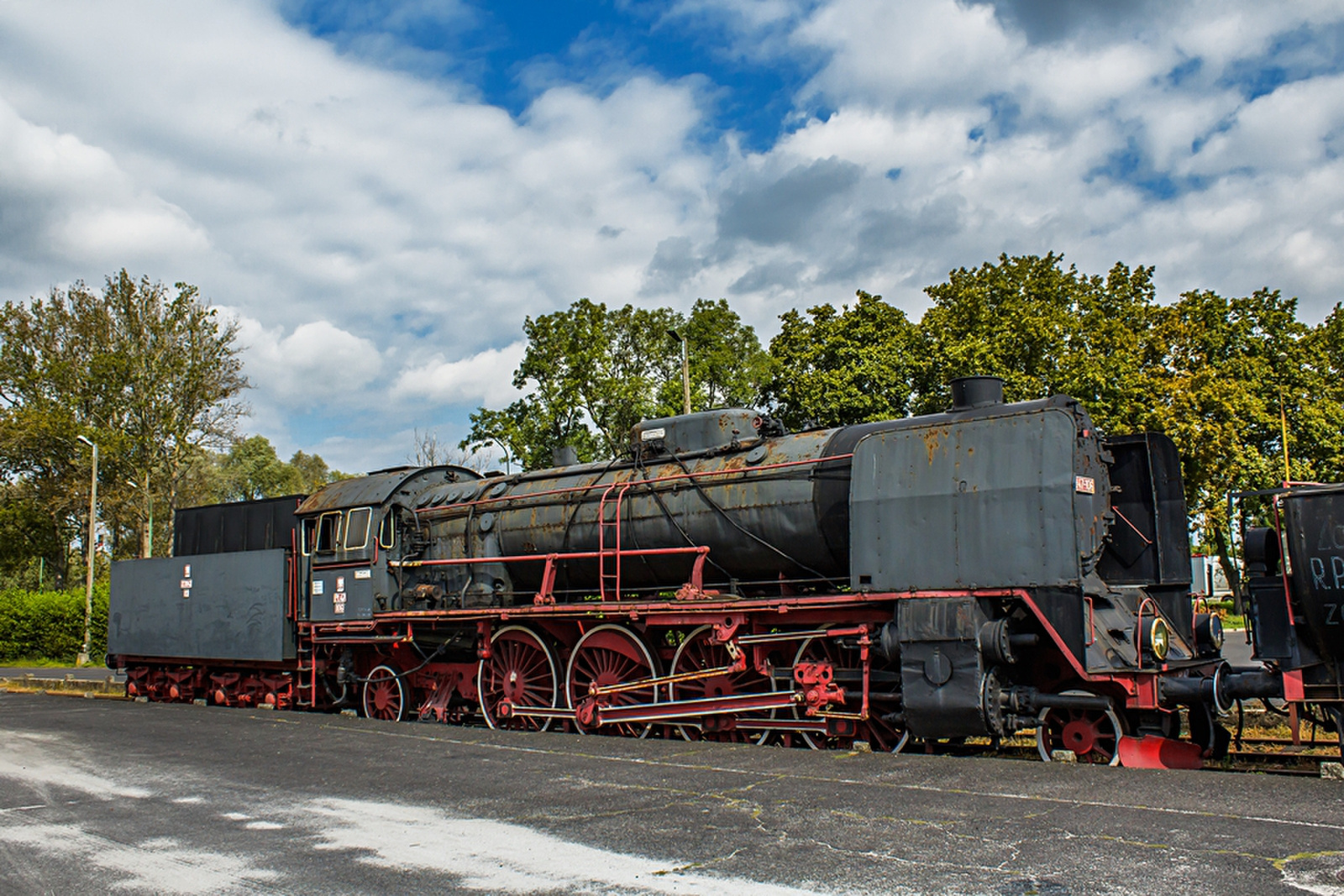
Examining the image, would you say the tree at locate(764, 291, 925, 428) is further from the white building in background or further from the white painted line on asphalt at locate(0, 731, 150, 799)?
the white painted line on asphalt at locate(0, 731, 150, 799)

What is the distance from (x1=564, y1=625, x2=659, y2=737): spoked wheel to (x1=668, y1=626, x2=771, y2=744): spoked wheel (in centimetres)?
40

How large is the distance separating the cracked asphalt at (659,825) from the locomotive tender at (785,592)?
33.9 inches

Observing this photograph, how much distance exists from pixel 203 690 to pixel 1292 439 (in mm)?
27834

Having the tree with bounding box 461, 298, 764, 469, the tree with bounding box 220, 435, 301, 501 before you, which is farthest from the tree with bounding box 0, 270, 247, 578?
the tree with bounding box 220, 435, 301, 501

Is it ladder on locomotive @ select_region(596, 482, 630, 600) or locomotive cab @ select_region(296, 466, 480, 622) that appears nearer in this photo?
ladder on locomotive @ select_region(596, 482, 630, 600)

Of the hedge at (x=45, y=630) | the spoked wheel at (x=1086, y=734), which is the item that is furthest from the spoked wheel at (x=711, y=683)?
the hedge at (x=45, y=630)

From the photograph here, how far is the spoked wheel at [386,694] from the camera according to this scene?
1410 centimetres

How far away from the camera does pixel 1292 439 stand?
26.8 metres

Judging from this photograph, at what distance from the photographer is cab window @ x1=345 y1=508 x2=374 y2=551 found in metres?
14.5

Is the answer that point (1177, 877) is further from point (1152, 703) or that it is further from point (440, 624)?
point (440, 624)

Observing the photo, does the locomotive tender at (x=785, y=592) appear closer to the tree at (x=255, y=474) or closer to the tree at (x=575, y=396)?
the tree at (x=575, y=396)

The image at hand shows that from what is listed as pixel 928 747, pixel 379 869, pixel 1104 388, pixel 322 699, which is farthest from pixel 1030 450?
pixel 1104 388

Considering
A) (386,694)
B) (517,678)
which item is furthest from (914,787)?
(386,694)

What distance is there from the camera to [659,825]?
6430 millimetres
